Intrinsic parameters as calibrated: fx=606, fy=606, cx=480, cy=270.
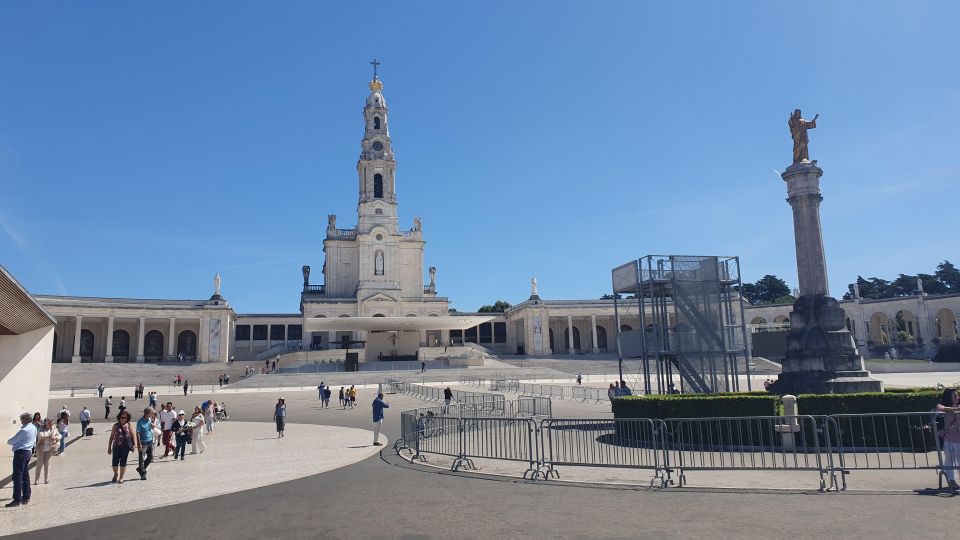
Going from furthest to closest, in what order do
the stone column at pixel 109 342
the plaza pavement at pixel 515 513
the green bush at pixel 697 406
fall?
the stone column at pixel 109 342, the green bush at pixel 697 406, the plaza pavement at pixel 515 513

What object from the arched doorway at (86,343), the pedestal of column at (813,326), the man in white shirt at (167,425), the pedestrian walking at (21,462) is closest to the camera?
the pedestrian walking at (21,462)

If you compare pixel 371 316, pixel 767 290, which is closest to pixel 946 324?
pixel 767 290

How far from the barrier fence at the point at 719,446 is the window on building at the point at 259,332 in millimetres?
70725

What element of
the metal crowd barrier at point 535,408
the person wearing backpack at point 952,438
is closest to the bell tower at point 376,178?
the metal crowd barrier at point 535,408

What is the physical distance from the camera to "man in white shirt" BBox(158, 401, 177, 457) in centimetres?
1581

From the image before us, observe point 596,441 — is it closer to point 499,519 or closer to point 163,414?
point 499,519

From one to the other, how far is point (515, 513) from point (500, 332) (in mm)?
81421

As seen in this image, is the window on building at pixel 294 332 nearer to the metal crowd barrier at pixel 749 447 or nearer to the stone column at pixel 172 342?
the stone column at pixel 172 342

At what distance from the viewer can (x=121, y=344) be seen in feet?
241

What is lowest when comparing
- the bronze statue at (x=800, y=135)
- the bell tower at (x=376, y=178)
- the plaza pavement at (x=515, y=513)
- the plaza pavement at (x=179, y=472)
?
the plaza pavement at (x=179, y=472)

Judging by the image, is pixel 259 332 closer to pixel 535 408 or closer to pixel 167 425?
pixel 535 408

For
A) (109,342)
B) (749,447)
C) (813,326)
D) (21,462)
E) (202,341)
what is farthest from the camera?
(202,341)

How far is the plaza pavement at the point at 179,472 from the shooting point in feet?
32.5

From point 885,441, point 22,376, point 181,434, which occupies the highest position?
point 22,376
